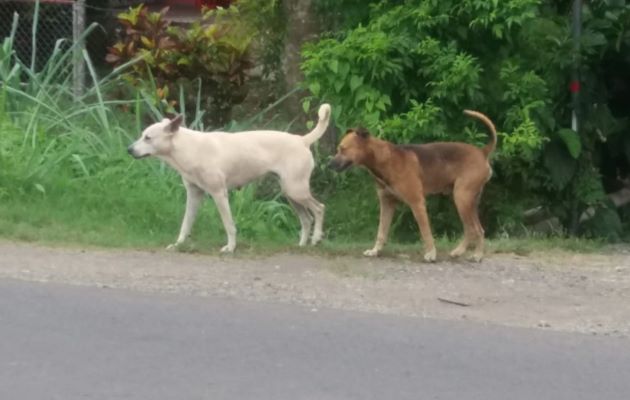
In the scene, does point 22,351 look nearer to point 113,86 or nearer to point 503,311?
point 503,311

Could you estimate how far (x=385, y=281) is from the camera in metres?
9.45

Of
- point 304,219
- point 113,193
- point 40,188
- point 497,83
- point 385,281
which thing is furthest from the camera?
point 497,83

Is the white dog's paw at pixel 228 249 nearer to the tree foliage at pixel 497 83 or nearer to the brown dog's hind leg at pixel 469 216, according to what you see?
the brown dog's hind leg at pixel 469 216

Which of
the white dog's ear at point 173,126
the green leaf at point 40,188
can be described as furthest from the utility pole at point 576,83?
the green leaf at point 40,188

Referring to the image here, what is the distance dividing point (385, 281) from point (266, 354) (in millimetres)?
2161

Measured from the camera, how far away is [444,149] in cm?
1040

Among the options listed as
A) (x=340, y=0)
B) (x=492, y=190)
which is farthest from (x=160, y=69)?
(x=492, y=190)


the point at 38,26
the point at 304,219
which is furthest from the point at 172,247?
the point at 38,26

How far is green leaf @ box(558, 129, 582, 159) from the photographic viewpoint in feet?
38.8

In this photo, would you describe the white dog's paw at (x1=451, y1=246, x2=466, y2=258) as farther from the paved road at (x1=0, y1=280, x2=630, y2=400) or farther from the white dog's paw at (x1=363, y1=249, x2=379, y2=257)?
the paved road at (x1=0, y1=280, x2=630, y2=400)

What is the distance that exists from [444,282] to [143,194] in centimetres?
328

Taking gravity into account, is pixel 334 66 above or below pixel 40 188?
above

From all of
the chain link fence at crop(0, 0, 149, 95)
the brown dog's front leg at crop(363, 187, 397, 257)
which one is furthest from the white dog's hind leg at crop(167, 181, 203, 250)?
the chain link fence at crop(0, 0, 149, 95)

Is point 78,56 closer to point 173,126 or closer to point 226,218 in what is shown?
point 173,126
